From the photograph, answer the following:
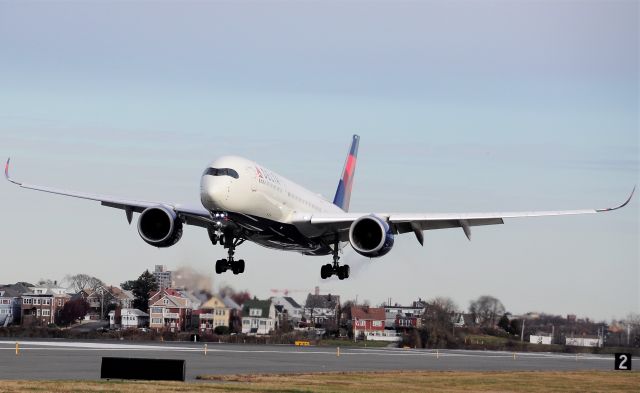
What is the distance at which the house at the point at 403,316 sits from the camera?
145 m

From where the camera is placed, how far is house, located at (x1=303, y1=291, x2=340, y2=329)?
121 m

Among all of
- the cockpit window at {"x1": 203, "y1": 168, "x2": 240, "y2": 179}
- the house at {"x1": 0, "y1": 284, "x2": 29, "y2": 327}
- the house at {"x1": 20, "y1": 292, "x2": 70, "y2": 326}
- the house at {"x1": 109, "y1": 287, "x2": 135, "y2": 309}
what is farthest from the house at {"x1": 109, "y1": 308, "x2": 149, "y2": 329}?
the cockpit window at {"x1": 203, "y1": 168, "x2": 240, "y2": 179}

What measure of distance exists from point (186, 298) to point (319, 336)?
3664 cm

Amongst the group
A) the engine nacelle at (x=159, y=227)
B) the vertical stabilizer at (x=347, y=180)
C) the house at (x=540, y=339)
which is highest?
the vertical stabilizer at (x=347, y=180)

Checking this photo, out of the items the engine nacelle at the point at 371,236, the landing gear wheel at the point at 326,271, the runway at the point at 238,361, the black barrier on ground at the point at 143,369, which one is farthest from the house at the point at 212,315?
the black barrier on ground at the point at 143,369

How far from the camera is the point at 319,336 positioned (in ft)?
427

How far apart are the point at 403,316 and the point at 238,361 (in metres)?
79.4

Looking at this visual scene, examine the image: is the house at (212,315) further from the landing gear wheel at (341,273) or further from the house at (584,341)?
the house at (584,341)

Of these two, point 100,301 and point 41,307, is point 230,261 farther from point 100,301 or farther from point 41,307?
point 41,307

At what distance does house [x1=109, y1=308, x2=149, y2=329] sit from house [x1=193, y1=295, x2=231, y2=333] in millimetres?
8712

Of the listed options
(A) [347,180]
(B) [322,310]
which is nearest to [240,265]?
(A) [347,180]

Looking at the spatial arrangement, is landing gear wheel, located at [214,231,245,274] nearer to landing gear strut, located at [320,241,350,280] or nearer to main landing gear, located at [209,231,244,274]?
main landing gear, located at [209,231,244,274]

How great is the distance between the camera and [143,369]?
5700 centimetres

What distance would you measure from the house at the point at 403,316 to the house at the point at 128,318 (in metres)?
37.1
